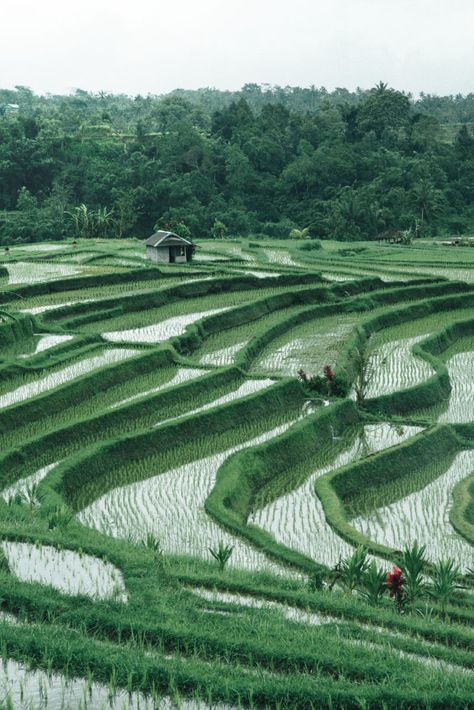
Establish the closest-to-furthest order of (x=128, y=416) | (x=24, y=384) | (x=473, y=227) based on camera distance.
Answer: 1. (x=128, y=416)
2. (x=24, y=384)
3. (x=473, y=227)

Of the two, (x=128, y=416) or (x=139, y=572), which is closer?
(x=139, y=572)

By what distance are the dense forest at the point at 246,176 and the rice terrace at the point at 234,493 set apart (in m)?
16.0

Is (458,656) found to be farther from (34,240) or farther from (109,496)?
(34,240)

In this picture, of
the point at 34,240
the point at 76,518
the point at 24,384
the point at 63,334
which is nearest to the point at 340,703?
the point at 76,518

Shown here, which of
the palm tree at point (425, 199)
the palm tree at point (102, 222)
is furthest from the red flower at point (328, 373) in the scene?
the palm tree at point (425, 199)

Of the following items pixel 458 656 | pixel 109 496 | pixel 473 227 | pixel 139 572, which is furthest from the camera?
pixel 473 227

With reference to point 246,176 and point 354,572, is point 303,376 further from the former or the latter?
point 246,176

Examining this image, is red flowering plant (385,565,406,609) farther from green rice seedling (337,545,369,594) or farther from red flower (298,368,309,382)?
red flower (298,368,309,382)

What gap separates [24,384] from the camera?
46.9 feet

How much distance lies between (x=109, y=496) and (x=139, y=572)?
10.8 feet

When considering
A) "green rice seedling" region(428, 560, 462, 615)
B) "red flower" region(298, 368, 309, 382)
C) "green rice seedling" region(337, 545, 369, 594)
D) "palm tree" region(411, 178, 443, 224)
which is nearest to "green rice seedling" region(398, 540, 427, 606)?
"green rice seedling" region(428, 560, 462, 615)

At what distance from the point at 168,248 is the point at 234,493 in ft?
56.3

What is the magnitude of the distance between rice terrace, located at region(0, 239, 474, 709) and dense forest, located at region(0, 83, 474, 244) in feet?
52.6

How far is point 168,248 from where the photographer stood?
27406mm
